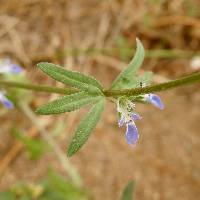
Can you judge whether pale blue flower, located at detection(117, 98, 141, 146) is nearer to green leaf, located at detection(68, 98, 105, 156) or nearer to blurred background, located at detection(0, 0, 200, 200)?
green leaf, located at detection(68, 98, 105, 156)

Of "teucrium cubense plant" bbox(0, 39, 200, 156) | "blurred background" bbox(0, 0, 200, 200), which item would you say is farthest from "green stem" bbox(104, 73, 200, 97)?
"blurred background" bbox(0, 0, 200, 200)

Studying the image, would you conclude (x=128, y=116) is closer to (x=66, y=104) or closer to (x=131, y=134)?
(x=131, y=134)

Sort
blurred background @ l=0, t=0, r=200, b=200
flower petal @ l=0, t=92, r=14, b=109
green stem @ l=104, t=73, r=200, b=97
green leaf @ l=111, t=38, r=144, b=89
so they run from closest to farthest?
green stem @ l=104, t=73, r=200, b=97 → green leaf @ l=111, t=38, r=144, b=89 → flower petal @ l=0, t=92, r=14, b=109 → blurred background @ l=0, t=0, r=200, b=200

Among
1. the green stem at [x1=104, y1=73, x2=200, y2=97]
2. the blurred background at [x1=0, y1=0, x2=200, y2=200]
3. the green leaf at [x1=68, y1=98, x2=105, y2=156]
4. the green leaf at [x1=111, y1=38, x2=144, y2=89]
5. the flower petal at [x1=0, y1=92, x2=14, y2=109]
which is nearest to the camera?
the green stem at [x1=104, y1=73, x2=200, y2=97]

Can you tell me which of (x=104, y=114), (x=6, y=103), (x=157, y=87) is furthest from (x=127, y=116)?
(x=104, y=114)

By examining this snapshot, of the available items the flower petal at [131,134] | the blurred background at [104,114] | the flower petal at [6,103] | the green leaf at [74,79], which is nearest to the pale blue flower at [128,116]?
the flower petal at [131,134]

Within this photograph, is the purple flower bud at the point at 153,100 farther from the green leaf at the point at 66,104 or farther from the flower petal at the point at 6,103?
the flower petal at the point at 6,103

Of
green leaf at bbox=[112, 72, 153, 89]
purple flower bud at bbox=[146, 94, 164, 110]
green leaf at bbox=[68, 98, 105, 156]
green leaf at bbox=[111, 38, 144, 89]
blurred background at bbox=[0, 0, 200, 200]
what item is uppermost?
green leaf at bbox=[68, 98, 105, 156]
